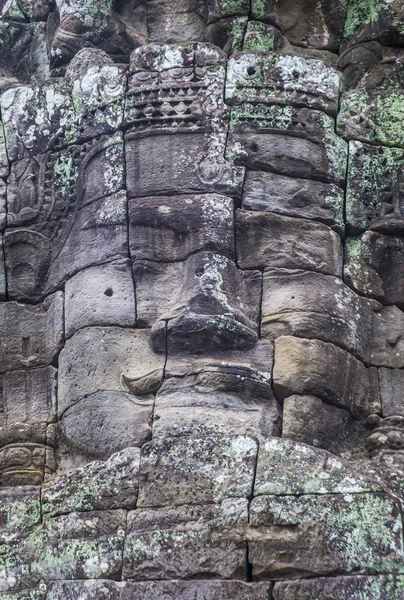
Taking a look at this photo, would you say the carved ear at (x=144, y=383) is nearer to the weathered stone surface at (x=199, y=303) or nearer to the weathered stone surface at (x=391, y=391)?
the weathered stone surface at (x=199, y=303)

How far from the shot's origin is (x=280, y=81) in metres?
14.7

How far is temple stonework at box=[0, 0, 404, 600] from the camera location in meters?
12.8

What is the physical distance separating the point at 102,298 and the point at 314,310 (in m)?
1.44

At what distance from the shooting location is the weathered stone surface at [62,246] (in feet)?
46.9

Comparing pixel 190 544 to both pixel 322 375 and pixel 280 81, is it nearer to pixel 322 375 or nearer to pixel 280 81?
pixel 322 375

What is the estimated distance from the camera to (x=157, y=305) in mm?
14047

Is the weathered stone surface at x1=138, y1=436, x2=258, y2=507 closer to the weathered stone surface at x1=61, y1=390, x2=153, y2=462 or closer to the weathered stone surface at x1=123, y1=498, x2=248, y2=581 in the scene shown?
the weathered stone surface at x1=123, y1=498, x2=248, y2=581

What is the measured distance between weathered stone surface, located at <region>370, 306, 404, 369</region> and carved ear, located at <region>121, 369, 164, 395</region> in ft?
5.03

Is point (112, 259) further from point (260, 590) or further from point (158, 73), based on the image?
point (260, 590)

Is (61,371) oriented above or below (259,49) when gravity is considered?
below

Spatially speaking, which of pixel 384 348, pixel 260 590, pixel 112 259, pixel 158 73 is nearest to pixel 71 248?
pixel 112 259

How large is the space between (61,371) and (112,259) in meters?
0.84

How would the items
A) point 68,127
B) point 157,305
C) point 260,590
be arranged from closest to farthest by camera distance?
point 260,590 → point 157,305 → point 68,127

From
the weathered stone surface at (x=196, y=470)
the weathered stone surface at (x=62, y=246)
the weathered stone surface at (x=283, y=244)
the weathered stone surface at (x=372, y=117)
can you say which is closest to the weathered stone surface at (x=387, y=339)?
the weathered stone surface at (x=283, y=244)
